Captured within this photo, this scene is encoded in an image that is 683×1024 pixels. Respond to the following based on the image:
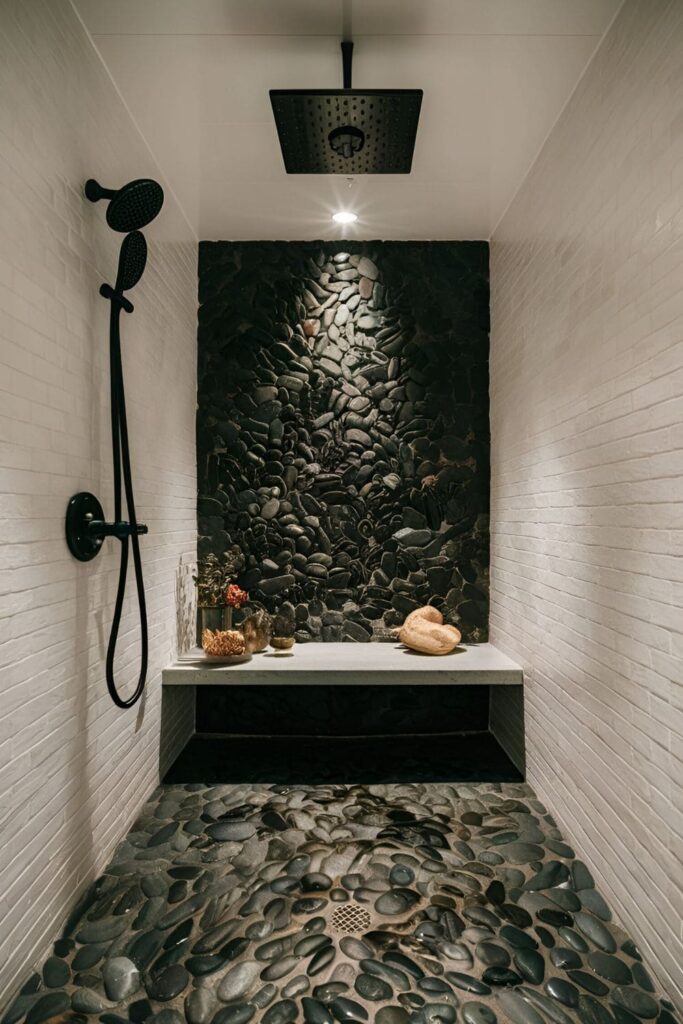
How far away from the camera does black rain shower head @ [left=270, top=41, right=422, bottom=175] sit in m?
1.98

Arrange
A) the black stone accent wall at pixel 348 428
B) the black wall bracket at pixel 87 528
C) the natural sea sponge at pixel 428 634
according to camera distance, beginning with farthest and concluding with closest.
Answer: the black stone accent wall at pixel 348 428 < the natural sea sponge at pixel 428 634 < the black wall bracket at pixel 87 528

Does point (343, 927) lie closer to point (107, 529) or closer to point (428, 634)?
point (107, 529)

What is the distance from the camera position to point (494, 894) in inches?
76.2

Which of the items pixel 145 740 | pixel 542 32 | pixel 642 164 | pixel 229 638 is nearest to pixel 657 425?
pixel 642 164

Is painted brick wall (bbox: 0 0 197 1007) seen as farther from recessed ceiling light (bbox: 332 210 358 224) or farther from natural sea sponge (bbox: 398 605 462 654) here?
natural sea sponge (bbox: 398 605 462 654)

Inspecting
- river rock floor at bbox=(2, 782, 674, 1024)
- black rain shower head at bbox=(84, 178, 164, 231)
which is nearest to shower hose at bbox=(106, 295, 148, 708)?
black rain shower head at bbox=(84, 178, 164, 231)

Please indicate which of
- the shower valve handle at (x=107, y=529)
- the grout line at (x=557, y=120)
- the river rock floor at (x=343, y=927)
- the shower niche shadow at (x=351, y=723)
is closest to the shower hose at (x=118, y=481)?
the shower valve handle at (x=107, y=529)

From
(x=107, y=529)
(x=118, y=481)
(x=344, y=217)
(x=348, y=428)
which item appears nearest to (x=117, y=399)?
(x=118, y=481)

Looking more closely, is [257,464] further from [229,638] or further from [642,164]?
A: [642,164]

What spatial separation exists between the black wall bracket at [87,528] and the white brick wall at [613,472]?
5.12 ft

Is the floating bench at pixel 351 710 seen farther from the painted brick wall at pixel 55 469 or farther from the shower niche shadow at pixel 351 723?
the painted brick wall at pixel 55 469

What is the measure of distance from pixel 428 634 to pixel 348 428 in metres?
1.21

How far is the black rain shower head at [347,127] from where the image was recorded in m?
1.98

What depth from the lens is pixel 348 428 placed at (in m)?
3.44
